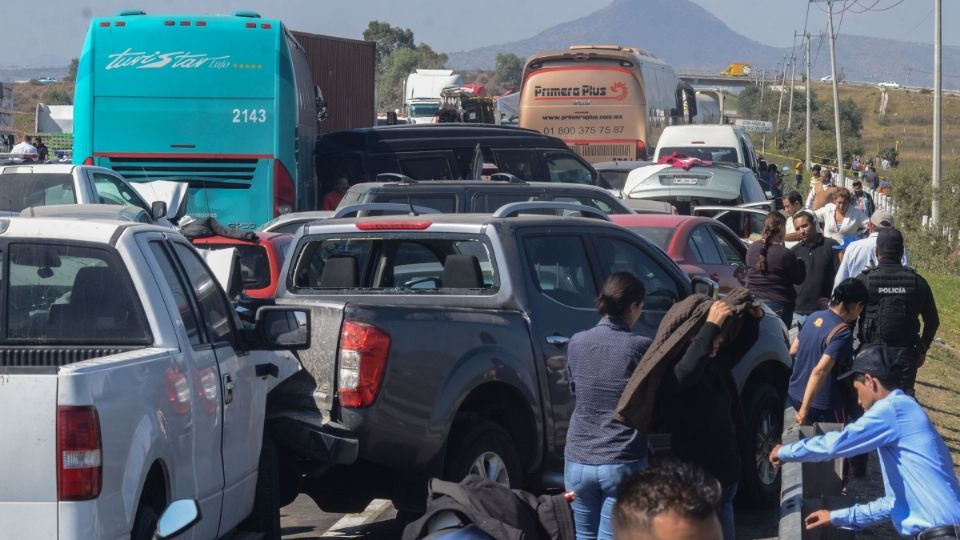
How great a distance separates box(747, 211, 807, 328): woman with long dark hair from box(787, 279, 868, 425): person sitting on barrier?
2665mm

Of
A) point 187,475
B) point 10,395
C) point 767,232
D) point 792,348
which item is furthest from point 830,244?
point 10,395

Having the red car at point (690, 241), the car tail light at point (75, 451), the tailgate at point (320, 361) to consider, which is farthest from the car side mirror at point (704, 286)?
the car tail light at point (75, 451)

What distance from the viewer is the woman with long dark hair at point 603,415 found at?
5.84 m

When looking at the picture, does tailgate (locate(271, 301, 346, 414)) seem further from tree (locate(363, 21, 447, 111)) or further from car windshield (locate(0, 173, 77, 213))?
tree (locate(363, 21, 447, 111))

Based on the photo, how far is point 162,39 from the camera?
17969 mm

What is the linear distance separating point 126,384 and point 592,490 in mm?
2221

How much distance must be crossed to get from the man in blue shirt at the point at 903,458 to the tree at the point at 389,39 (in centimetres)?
13491

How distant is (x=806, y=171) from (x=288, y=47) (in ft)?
171

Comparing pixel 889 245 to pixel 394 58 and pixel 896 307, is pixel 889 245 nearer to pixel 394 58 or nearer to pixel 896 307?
pixel 896 307

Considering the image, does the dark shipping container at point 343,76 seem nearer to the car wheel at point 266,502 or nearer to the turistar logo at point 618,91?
the turistar logo at point 618,91

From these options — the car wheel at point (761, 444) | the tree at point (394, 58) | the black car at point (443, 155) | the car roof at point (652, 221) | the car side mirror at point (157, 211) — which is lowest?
the car wheel at point (761, 444)

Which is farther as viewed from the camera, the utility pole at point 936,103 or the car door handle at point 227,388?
the utility pole at point 936,103

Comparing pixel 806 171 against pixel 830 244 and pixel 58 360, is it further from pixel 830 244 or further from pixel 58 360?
pixel 58 360

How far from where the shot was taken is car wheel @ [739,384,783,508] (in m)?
8.59
